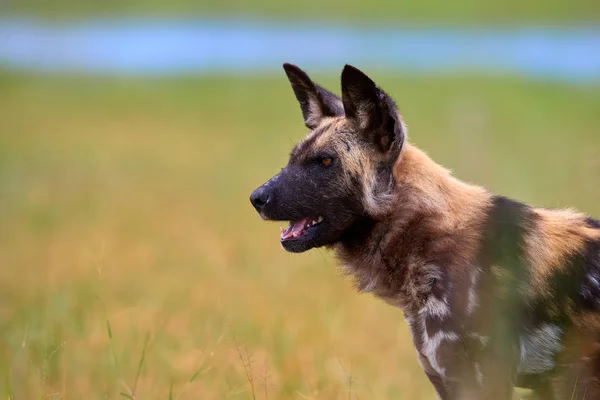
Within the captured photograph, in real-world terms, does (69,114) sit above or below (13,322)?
below

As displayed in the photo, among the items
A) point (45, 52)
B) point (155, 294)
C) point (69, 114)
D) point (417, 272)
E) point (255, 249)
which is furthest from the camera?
point (45, 52)

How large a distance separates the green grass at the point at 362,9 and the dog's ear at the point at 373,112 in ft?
117

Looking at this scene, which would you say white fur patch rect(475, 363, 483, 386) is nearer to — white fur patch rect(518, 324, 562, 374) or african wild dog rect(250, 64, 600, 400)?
african wild dog rect(250, 64, 600, 400)

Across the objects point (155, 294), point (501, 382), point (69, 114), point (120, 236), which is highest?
point (501, 382)

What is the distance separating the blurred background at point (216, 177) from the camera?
5480 millimetres

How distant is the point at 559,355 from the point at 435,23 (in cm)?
3810

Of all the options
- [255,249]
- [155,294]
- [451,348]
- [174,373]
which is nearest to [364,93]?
[451,348]

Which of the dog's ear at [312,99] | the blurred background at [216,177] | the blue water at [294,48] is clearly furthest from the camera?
the blue water at [294,48]

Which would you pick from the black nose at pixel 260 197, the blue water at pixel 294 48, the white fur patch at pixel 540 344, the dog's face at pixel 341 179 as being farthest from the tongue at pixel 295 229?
the blue water at pixel 294 48

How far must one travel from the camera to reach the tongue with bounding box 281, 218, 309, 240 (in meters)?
4.36

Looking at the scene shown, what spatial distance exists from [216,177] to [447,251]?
11.0m

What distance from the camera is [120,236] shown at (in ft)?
33.0

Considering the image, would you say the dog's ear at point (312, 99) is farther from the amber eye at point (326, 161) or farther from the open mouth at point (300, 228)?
the open mouth at point (300, 228)

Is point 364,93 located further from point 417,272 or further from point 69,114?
point 69,114
